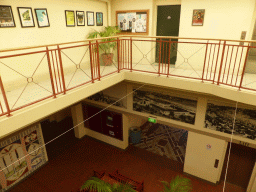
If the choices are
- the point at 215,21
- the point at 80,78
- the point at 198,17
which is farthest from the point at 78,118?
the point at 215,21

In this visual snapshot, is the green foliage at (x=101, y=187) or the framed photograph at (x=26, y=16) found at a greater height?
the framed photograph at (x=26, y=16)

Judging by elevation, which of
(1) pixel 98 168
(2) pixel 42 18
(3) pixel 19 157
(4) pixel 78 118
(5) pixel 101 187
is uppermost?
(2) pixel 42 18

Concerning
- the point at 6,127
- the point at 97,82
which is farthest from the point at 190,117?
the point at 6,127

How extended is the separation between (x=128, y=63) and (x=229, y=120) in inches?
136

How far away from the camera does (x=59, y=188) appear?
6285mm

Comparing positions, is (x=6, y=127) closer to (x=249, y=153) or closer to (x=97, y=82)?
(x=97, y=82)

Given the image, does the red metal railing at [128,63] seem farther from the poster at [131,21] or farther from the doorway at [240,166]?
the doorway at [240,166]

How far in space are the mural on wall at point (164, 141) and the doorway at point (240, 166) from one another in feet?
5.83

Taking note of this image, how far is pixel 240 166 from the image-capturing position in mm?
7355

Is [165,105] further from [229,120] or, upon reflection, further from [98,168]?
[98,168]

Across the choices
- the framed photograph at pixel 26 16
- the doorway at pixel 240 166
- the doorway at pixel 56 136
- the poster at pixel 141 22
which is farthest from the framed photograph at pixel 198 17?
the doorway at pixel 56 136

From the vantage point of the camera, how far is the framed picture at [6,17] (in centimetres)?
425

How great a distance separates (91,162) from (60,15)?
5.45 meters

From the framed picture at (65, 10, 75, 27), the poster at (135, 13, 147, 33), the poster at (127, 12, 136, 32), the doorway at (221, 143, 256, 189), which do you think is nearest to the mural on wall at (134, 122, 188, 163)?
the doorway at (221, 143, 256, 189)
